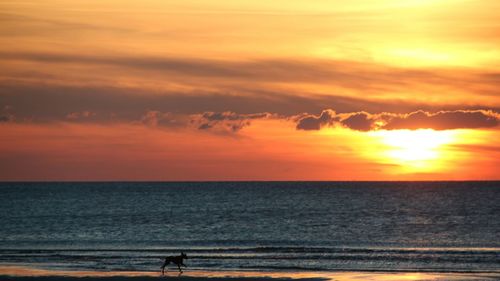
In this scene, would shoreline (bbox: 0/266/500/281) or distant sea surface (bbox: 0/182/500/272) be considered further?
distant sea surface (bbox: 0/182/500/272)

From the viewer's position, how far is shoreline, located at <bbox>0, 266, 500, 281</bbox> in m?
37.9

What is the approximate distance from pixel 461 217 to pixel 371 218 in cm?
1144

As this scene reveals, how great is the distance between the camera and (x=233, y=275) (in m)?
39.9

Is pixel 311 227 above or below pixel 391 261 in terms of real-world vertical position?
above

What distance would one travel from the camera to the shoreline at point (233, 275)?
1491 inches

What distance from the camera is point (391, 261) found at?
4684 centimetres

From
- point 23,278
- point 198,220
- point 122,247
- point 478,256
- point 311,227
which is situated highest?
point 198,220

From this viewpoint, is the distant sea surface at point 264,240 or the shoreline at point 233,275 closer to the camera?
the shoreline at point 233,275

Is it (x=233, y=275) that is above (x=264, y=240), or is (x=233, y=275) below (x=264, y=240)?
below

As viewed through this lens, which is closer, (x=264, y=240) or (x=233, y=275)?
(x=233, y=275)

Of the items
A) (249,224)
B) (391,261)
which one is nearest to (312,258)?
(391,261)

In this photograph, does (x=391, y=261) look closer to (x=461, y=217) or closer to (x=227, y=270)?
(x=227, y=270)

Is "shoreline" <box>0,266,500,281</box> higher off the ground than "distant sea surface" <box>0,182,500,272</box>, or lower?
lower

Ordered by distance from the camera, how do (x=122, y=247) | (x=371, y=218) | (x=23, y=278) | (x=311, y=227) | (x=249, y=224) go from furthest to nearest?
(x=371, y=218)
(x=249, y=224)
(x=311, y=227)
(x=122, y=247)
(x=23, y=278)
